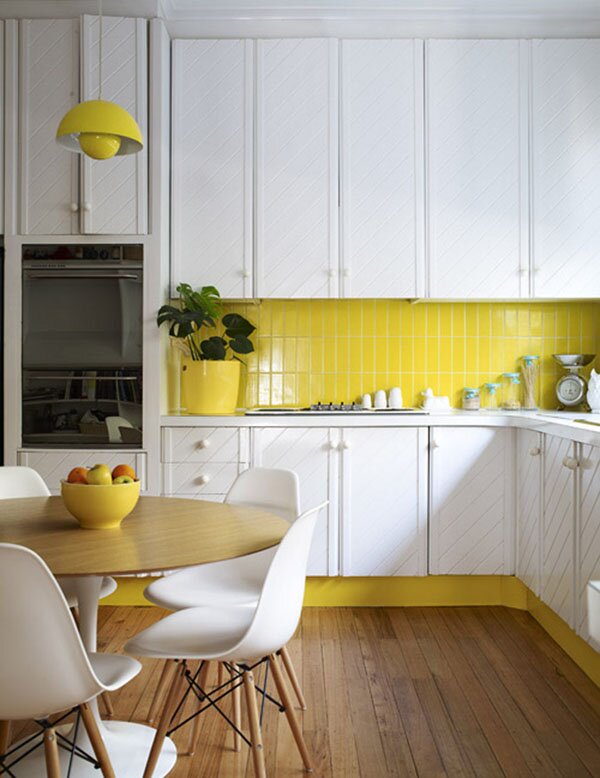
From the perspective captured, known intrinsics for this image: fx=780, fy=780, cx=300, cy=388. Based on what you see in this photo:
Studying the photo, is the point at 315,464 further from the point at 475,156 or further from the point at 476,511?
the point at 475,156

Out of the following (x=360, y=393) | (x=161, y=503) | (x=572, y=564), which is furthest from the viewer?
(x=360, y=393)

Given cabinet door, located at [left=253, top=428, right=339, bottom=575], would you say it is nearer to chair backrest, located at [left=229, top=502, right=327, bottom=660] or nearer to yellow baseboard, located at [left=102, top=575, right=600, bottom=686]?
yellow baseboard, located at [left=102, top=575, right=600, bottom=686]

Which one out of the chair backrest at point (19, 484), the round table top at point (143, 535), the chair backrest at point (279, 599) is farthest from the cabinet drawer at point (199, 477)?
the chair backrest at point (279, 599)

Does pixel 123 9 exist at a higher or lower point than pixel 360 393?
higher

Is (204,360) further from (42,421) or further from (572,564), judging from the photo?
(572,564)

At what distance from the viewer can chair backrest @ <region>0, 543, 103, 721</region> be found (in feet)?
5.00

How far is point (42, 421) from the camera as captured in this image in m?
3.69

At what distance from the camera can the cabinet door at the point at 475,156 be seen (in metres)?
3.83

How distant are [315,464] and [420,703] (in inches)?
51.7

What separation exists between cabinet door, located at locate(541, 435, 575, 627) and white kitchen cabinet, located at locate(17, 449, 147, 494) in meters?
1.81

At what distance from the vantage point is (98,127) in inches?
90.7

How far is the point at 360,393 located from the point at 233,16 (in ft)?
6.46

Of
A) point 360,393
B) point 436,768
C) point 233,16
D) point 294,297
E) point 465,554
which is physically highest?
point 233,16

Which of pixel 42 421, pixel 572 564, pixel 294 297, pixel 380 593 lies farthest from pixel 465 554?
pixel 42 421
